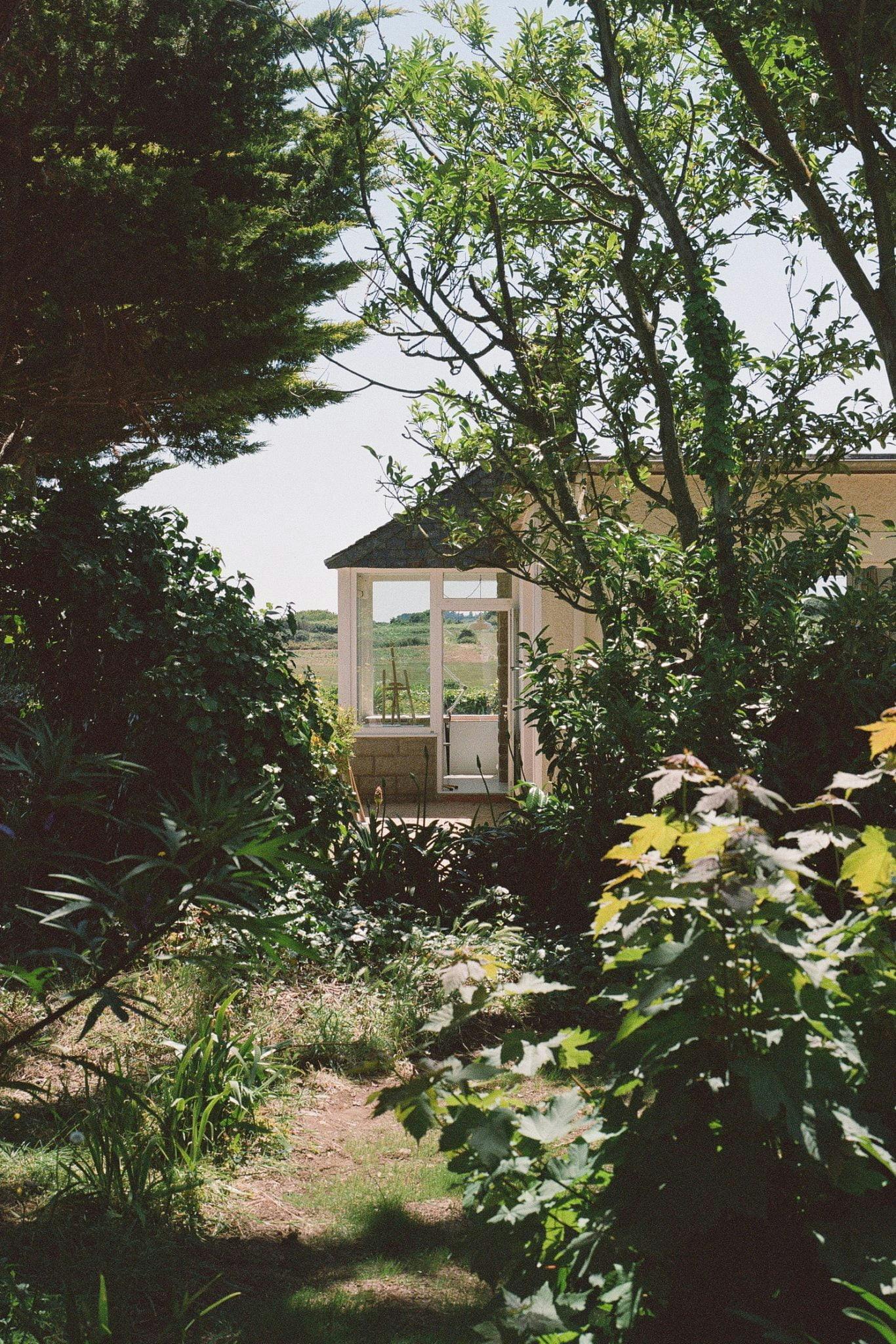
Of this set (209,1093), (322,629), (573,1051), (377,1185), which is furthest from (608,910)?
(322,629)

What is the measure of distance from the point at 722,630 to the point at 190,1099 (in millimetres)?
3630

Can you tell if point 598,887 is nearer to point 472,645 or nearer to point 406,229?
point 406,229

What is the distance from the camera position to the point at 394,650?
1403cm

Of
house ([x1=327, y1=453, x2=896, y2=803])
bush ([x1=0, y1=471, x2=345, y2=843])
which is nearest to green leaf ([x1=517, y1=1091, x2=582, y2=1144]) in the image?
bush ([x1=0, y1=471, x2=345, y2=843])

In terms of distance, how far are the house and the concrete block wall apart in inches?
0.5

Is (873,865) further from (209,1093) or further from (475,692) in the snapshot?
(475,692)

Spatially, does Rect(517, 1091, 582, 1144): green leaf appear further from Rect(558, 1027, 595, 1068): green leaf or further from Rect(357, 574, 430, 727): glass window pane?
Rect(357, 574, 430, 727): glass window pane

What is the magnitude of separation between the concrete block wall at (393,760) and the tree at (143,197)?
5630 mm

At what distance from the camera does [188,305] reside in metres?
9.01

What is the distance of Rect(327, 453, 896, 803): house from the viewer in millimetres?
13539

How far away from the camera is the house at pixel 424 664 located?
1354cm

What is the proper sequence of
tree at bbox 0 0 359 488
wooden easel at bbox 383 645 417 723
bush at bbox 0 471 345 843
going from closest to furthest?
bush at bbox 0 471 345 843 → tree at bbox 0 0 359 488 → wooden easel at bbox 383 645 417 723

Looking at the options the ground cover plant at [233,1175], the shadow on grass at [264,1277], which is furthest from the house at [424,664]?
the shadow on grass at [264,1277]

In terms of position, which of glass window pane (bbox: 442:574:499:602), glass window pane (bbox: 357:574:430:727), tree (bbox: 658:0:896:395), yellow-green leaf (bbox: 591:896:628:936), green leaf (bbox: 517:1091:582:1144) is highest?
tree (bbox: 658:0:896:395)
